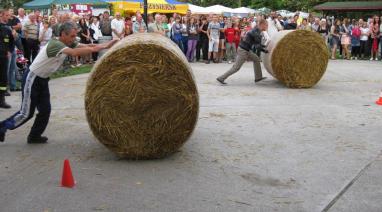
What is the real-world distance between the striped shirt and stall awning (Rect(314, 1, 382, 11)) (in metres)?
26.6

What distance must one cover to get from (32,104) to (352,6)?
110 feet

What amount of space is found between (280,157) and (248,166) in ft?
2.03

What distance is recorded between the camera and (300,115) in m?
9.14

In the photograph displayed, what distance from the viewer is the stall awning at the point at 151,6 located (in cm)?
2853

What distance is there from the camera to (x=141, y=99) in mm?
6141

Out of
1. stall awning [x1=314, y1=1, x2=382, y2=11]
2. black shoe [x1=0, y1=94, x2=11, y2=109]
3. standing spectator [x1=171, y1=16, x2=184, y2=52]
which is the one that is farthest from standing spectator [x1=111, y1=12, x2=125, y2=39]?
stall awning [x1=314, y1=1, x2=382, y2=11]

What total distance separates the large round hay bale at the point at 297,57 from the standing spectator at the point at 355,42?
9951 millimetres

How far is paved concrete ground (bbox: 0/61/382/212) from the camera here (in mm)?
4906

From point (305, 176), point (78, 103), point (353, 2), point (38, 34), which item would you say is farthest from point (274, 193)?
point (353, 2)

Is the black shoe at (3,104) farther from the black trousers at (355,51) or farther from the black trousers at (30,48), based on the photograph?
the black trousers at (355,51)

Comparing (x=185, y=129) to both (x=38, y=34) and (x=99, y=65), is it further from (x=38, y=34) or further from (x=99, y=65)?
(x=38, y=34)

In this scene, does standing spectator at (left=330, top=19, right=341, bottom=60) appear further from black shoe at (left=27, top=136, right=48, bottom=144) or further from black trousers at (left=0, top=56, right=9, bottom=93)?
black shoe at (left=27, top=136, right=48, bottom=144)

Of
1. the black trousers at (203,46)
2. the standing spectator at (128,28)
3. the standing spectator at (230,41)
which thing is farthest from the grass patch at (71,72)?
the standing spectator at (230,41)

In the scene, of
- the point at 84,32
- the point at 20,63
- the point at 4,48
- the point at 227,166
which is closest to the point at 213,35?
the point at 84,32
